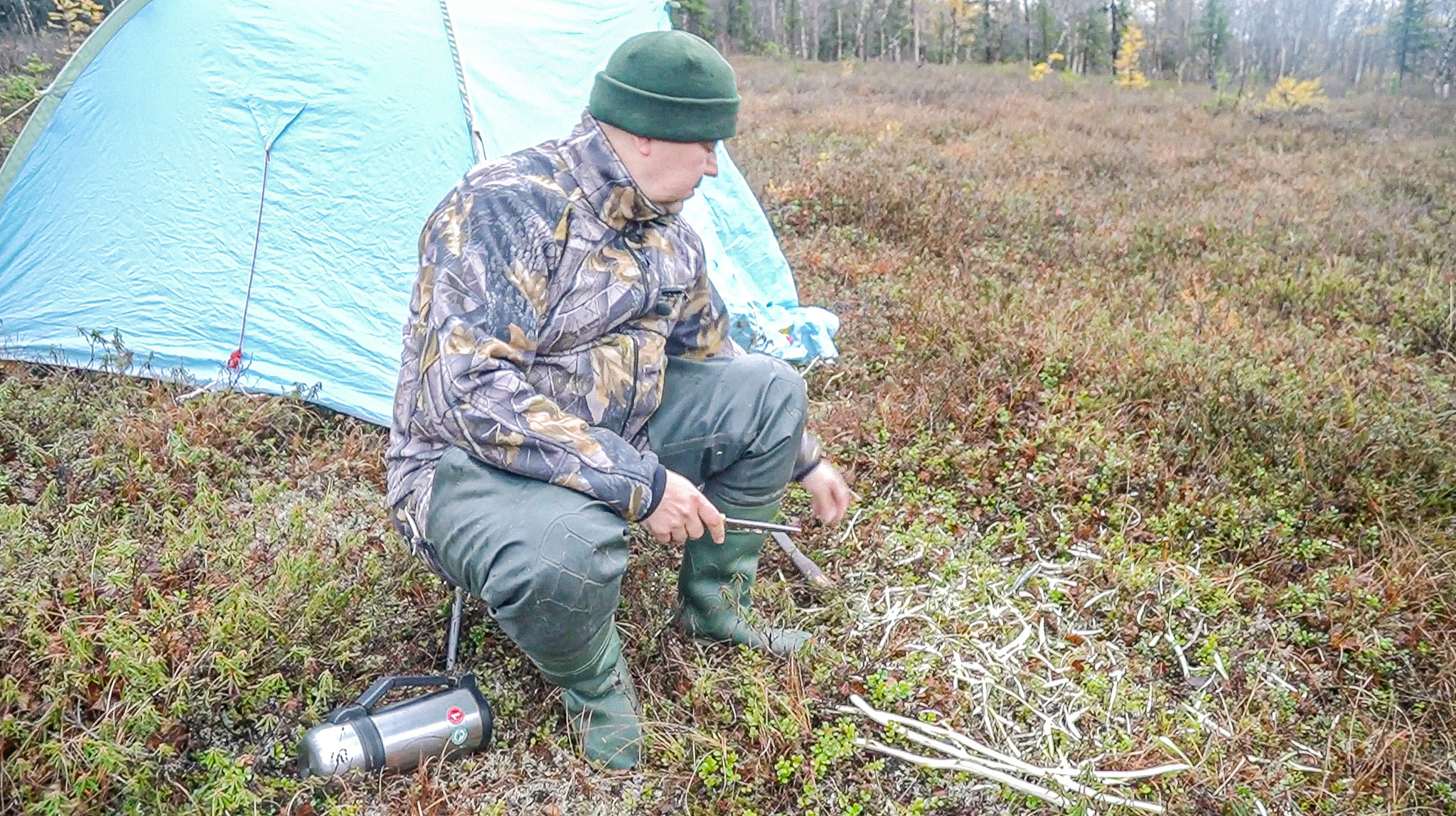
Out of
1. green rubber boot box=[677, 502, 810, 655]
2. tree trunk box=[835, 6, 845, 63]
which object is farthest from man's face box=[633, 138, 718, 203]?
tree trunk box=[835, 6, 845, 63]

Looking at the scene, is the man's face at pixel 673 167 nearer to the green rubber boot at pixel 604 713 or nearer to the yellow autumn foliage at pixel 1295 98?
the green rubber boot at pixel 604 713

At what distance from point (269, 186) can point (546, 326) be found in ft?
7.72

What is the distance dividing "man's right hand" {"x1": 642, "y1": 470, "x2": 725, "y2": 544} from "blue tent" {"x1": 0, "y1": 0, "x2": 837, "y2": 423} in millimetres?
2074

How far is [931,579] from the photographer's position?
10.8 ft

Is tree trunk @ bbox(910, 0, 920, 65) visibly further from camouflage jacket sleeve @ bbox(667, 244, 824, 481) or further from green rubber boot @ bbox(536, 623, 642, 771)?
green rubber boot @ bbox(536, 623, 642, 771)

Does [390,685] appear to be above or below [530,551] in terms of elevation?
below

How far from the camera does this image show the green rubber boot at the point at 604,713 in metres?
2.45

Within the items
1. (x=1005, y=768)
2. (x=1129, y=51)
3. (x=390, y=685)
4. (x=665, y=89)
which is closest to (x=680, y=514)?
(x=390, y=685)

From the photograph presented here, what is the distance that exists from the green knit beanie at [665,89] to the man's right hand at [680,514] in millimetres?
868

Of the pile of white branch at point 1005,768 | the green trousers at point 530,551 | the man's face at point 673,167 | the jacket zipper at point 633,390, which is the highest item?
the man's face at point 673,167

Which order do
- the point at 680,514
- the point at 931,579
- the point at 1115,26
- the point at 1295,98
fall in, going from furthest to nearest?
1. the point at 1115,26
2. the point at 1295,98
3. the point at 931,579
4. the point at 680,514

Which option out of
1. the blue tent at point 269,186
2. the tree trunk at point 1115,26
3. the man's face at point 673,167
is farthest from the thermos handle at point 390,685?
the tree trunk at point 1115,26

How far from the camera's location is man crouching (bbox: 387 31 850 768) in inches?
85.7

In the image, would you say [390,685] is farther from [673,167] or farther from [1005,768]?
[1005,768]
